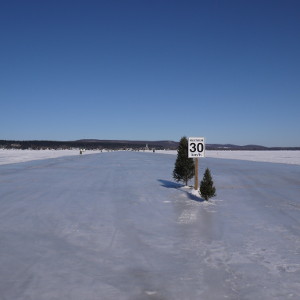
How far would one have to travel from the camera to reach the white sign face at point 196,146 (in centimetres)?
1330

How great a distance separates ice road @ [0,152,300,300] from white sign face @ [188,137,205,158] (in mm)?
2166

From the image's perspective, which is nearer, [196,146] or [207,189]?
[207,189]

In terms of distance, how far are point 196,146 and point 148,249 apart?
24.4 ft

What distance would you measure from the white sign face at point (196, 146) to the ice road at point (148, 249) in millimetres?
2166

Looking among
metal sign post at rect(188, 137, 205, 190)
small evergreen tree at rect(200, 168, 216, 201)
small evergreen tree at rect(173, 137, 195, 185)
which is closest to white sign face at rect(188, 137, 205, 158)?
metal sign post at rect(188, 137, 205, 190)

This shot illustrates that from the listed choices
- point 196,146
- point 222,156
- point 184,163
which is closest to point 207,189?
point 196,146

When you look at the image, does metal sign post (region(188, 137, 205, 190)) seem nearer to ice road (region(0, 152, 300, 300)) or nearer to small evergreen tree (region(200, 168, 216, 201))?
small evergreen tree (region(200, 168, 216, 201))

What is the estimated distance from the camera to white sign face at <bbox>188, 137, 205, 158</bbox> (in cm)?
1330

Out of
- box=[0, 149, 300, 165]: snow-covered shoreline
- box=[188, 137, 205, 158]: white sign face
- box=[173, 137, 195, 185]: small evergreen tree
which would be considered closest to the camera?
box=[188, 137, 205, 158]: white sign face

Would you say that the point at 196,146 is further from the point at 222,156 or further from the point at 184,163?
the point at 222,156

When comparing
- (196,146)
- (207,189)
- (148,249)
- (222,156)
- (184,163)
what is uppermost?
(196,146)

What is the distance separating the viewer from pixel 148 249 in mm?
6402

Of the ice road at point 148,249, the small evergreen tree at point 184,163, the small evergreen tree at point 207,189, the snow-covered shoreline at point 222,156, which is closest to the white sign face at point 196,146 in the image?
the small evergreen tree at point 207,189

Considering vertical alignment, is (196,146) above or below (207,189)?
above
